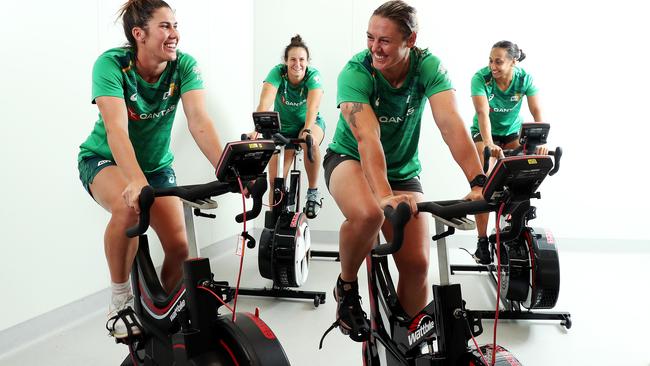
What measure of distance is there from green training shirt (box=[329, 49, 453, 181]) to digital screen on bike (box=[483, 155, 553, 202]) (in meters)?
0.92

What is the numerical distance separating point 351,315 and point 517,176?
118cm

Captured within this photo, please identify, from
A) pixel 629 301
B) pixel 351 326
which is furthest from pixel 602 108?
pixel 351 326

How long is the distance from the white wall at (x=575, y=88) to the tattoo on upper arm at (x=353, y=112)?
3636 mm

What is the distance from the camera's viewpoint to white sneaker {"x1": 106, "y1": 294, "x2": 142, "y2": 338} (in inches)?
88.8

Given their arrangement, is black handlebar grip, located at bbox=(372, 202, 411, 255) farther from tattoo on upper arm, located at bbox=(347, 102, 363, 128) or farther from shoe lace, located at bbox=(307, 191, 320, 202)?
shoe lace, located at bbox=(307, 191, 320, 202)

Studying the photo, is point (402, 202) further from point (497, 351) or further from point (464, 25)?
point (464, 25)

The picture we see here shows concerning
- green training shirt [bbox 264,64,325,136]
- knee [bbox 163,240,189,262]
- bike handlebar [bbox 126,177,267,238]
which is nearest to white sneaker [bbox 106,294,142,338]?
knee [bbox 163,240,189,262]

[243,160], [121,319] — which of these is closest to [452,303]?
[243,160]

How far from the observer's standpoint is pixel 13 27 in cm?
279

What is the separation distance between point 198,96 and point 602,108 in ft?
14.8

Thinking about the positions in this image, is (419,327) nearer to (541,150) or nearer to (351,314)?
(351,314)

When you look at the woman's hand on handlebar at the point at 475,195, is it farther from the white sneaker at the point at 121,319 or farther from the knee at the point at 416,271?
the white sneaker at the point at 121,319

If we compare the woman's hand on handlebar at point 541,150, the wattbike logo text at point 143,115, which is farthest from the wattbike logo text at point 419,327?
the woman's hand on handlebar at point 541,150

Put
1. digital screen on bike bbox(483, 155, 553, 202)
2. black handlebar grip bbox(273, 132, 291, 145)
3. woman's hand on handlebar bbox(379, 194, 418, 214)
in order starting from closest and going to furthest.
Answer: digital screen on bike bbox(483, 155, 553, 202) < woman's hand on handlebar bbox(379, 194, 418, 214) < black handlebar grip bbox(273, 132, 291, 145)
